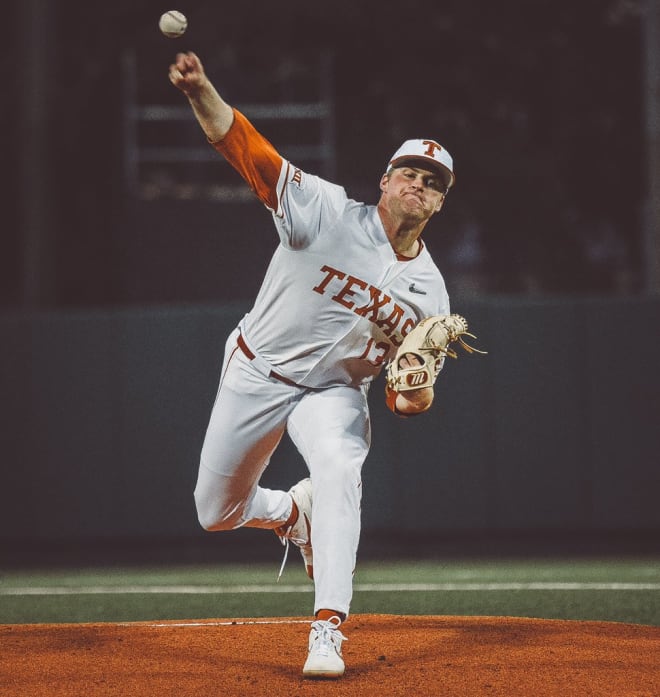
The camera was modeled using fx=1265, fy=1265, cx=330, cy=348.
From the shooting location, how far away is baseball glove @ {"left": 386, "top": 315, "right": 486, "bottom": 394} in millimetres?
4512

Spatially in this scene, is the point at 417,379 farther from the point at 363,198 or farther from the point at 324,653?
the point at 363,198

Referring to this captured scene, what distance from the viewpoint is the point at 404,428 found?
8.94 m

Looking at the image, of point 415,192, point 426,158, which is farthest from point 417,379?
point 426,158

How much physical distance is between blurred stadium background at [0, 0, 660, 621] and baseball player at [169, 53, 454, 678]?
4058 mm

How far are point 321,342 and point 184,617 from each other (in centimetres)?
198

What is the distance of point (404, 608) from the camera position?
6.25 meters

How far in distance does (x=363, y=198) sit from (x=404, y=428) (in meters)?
4.08

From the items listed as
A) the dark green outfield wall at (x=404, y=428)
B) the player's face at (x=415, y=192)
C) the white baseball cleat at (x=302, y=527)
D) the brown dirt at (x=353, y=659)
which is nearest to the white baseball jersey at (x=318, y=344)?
the player's face at (x=415, y=192)

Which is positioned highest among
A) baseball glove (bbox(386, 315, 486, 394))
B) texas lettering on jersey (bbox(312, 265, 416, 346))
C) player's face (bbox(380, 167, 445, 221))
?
player's face (bbox(380, 167, 445, 221))

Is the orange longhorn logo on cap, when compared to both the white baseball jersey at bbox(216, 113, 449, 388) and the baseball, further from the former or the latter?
the baseball

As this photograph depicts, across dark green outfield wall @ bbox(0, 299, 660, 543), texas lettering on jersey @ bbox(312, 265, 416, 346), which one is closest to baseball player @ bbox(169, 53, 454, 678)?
texas lettering on jersey @ bbox(312, 265, 416, 346)

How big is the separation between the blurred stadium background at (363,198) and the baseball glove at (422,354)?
4307 millimetres

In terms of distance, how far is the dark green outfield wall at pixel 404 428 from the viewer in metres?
8.83

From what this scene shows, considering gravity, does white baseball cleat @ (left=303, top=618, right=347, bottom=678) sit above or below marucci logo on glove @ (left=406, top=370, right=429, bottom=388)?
below
